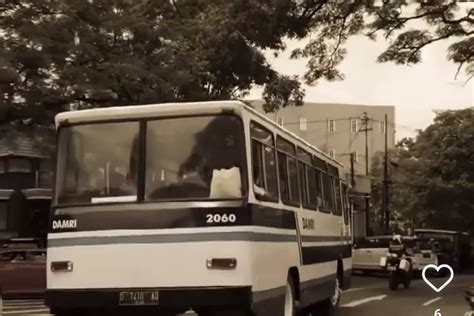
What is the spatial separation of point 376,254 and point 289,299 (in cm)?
2124

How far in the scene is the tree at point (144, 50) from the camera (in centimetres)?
2080

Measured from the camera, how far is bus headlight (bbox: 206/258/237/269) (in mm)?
9195

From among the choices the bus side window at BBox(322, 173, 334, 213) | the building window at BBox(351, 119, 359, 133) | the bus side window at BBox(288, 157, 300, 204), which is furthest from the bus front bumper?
the building window at BBox(351, 119, 359, 133)

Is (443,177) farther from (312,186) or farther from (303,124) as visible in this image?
(312,186)

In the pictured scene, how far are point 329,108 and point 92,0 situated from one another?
180ft

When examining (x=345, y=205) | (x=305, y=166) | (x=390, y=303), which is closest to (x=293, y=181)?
(x=305, y=166)

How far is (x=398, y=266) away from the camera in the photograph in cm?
2427

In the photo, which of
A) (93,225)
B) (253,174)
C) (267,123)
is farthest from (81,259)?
(267,123)

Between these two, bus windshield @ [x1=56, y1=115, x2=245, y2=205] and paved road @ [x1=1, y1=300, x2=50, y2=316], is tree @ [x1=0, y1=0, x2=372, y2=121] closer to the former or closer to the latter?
paved road @ [x1=1, y1=300, x2=50, y2=316]

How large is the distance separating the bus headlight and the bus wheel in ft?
7.04

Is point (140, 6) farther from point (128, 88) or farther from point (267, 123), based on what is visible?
point (267, 123)

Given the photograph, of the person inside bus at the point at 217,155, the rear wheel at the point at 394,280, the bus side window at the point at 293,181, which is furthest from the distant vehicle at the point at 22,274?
the person inside bus at the point at 217,155

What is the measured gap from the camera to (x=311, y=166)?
13.7 m

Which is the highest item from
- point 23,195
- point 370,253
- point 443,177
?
point 443,177
